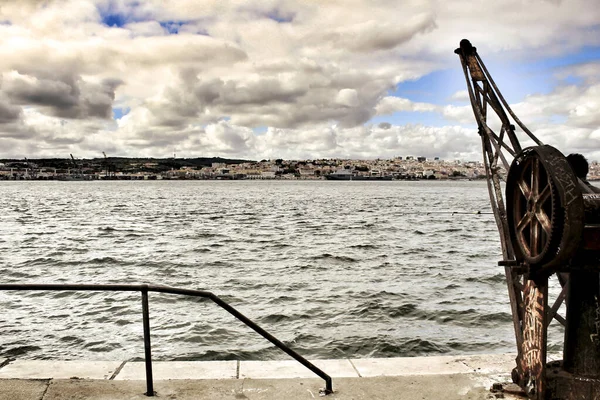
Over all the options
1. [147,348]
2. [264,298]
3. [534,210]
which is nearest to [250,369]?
[147,348]

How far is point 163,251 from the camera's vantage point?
92.1 feet

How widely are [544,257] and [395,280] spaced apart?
1535cm

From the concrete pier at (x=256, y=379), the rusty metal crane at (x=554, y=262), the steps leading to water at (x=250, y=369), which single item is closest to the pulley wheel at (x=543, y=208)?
the rusty metal crane at (x=554, y=262)

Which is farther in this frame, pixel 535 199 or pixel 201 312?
pixel 201 312

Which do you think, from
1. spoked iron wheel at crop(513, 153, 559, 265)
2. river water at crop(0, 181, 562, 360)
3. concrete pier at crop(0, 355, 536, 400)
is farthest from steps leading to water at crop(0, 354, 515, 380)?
river water at crop(0, 181, 562, 360)

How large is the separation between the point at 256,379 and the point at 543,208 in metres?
3.16

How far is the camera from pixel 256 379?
16.8 ft

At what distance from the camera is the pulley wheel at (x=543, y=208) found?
4129 mm

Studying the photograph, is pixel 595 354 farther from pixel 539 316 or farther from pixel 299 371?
pixel 299 371

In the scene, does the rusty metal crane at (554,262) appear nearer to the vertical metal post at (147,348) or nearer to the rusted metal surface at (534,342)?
the rusted metal surface at (534,342)

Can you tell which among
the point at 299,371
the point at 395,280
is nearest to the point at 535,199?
the point at 299,371

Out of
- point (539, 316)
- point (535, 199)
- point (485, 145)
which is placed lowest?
point (539, 316)

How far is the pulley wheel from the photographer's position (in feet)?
13.5

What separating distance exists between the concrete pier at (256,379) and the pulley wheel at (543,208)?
1408mm
